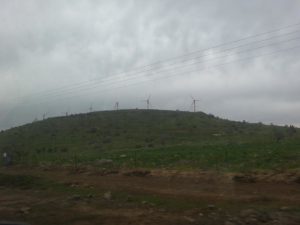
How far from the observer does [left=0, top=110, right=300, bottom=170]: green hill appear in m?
29.1

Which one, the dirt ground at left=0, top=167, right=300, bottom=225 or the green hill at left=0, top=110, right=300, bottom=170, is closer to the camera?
the dirt ground at left=0, top=167, right=300, bottom=225

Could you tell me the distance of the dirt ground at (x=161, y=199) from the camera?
15984 millimetres

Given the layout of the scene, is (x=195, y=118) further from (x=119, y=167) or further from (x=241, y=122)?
(x=119, y=167)

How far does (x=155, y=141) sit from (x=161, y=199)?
37313 millimetres

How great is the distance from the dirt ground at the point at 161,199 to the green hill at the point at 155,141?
2510mm

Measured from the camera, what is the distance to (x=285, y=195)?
18938mm

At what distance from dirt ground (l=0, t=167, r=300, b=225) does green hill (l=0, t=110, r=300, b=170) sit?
2.51 m

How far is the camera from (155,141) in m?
56.9

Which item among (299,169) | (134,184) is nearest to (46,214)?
(134,184)

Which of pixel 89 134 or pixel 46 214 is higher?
pixel 89 134

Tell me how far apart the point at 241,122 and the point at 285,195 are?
186 ft

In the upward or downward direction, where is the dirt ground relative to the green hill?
downward

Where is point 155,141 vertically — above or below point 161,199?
above

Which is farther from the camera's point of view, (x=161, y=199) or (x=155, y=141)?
(x=155, y=141)
